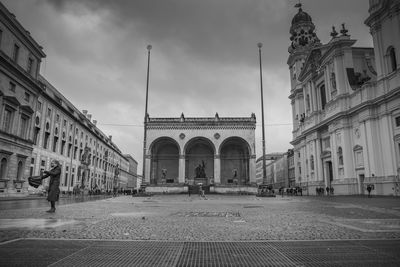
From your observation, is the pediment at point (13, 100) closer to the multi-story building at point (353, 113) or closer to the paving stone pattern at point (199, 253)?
the paving stone pattern at point (199, 253)

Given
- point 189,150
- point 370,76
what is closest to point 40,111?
point 189,150

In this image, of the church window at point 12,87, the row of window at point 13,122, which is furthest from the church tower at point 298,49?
the church window at point 12,87

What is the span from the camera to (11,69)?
26.9 meters

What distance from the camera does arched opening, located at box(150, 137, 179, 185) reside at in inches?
2336

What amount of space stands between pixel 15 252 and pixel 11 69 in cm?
2895

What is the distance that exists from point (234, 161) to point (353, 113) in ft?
93.8

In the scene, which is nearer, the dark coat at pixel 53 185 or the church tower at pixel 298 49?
the dark coat at pixel 53 185

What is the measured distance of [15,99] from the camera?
27766 millimetres

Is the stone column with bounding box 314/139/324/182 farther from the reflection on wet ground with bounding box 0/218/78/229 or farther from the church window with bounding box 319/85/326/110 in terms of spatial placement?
the reflection on wet ground with bounding box 0/218/78/229

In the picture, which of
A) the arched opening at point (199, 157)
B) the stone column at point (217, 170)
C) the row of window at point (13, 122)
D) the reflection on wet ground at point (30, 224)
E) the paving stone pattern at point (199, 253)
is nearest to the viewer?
the paving stone pattern at point (199, 253)

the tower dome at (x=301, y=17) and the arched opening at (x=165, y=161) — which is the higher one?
the tower dome at (x=301, y=17)

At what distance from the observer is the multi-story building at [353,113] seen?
1141 inches

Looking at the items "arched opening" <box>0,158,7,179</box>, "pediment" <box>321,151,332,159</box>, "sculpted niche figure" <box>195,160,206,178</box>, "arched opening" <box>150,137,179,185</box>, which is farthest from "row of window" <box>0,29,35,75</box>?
"pediment" <box>321,151,332,159</box>

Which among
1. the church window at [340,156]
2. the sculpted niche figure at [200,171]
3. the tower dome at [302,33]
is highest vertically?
the tower dome at [302,33]
